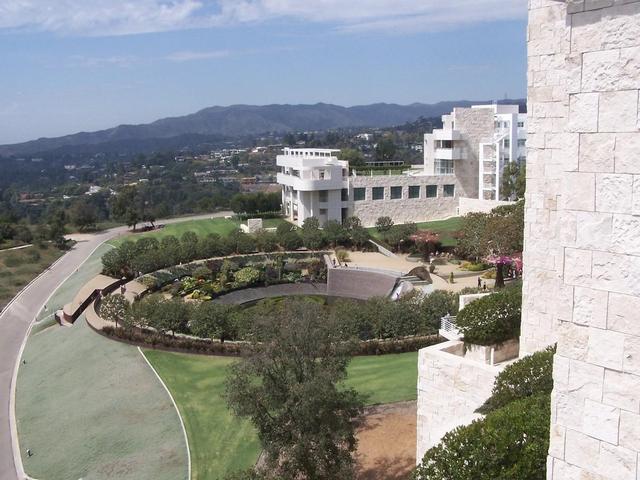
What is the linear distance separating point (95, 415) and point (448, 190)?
37.4 meters

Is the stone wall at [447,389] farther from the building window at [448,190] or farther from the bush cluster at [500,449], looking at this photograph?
the building window at [448,190]

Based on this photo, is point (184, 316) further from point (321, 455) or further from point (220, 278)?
point (321, 455)

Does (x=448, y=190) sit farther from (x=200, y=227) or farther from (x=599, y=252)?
(x=599, y=252)

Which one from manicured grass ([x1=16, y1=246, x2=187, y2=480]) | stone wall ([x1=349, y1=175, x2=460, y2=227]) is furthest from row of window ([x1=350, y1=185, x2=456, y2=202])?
manicured grass ([x1=16, y1=246, x2=187, y2=480])

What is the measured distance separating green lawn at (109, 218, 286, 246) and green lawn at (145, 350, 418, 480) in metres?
25.0

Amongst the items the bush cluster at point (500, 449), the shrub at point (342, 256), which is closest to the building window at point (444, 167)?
the shrub at point (342, 256)

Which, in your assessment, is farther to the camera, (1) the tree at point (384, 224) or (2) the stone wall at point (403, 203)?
(2) the stone wall at point (403, 203)

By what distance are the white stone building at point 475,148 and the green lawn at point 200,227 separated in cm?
1439

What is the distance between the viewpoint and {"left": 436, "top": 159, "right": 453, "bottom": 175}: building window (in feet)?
169

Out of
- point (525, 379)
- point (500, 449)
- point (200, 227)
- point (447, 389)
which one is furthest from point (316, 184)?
point (500, 449)

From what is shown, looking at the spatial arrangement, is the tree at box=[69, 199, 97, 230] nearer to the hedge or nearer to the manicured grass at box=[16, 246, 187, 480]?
the manicured grass at box=[16, 246, 187, 480]

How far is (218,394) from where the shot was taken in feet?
65.2

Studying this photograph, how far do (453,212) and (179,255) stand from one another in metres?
24.4

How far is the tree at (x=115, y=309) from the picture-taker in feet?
88.2
